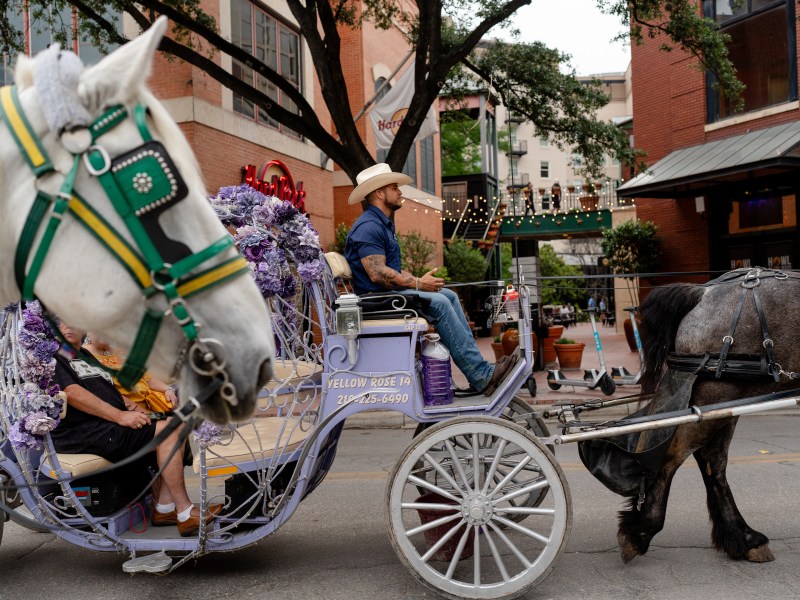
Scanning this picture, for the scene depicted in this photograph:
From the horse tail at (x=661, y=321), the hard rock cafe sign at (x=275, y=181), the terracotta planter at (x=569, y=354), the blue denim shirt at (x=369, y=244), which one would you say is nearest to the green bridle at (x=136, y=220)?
the blue denim shirt at (x=369, y=244)

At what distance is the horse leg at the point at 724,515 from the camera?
4199mm

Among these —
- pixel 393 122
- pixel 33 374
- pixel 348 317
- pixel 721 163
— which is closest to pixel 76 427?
pixel 33 374

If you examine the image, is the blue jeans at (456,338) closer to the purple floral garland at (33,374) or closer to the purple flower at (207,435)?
the purple flower at (207,435)

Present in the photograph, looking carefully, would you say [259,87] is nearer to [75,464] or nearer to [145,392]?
[145,392]

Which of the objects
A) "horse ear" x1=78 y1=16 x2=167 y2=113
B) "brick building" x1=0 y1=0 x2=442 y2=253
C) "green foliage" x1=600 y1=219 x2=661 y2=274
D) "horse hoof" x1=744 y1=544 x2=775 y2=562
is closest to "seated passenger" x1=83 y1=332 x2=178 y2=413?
"horse ear" x1=78 y1=16 x2=167 y2=113

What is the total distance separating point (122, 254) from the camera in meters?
1.67

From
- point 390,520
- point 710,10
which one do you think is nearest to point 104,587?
point 390,520

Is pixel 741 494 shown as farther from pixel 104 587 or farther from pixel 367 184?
pixel 104 587

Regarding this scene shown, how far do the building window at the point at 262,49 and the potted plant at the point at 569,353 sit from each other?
21.7ft

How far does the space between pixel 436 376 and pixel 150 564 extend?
188 cm

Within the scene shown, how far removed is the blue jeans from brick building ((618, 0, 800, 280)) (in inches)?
420

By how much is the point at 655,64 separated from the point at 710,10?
2.03 metres

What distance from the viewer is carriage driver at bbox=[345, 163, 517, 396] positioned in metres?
4.37

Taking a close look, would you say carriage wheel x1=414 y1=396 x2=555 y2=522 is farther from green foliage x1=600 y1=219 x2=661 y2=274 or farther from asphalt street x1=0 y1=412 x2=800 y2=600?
green foliage x1=600 y1=219 x2=661 y2=274
